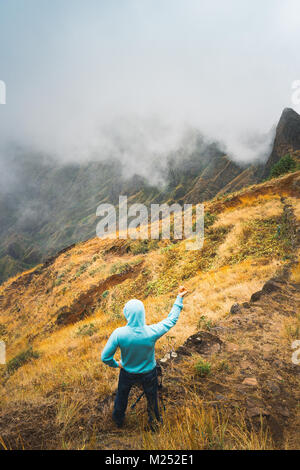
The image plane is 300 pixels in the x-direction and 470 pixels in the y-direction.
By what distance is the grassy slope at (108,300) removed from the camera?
3455mm

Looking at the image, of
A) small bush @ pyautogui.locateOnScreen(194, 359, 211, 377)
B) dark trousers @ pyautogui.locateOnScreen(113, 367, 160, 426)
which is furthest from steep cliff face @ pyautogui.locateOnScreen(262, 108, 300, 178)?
dark trousers @ pyautogui.locateOnScreen(113, 367, 160, 426)

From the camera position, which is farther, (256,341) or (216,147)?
(216,147)

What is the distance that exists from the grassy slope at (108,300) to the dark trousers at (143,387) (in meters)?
Result: 0.25

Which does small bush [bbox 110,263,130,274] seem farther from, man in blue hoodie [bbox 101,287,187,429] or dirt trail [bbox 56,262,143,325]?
man in blue hoodie [bbox 101,287,187,429]

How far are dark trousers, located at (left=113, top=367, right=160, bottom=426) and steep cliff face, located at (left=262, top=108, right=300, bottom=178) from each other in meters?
64.7

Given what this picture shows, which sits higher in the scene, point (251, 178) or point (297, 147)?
point (251, 178)

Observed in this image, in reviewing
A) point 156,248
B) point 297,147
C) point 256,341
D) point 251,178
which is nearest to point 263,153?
point 251,178

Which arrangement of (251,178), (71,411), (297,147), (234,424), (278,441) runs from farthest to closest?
(251,178)
(297,147)
(71,411)
(234,424)
(278,441)

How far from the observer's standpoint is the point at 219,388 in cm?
326

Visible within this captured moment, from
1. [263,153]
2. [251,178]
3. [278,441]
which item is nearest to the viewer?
[278,441]

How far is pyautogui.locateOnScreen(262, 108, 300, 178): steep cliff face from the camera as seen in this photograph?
5581cm

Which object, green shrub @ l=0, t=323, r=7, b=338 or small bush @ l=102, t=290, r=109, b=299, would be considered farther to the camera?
green shrub @ l=0, t=323, r=7, b=338
